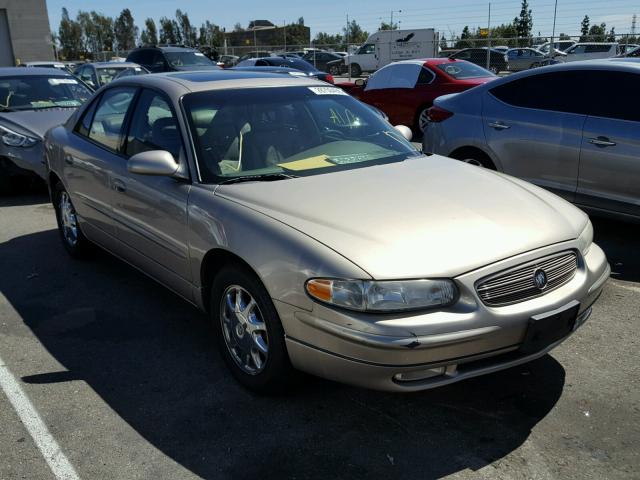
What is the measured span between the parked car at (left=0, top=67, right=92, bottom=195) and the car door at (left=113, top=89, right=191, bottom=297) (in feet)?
13.3

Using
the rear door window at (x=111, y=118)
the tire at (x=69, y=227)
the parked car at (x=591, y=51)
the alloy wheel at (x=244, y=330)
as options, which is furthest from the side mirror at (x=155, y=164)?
the parked car at (x=591, y=51)

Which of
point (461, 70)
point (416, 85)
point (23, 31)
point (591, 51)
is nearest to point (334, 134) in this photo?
point (416, 85)

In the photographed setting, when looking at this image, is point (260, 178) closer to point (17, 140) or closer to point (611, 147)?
point (611, 147)

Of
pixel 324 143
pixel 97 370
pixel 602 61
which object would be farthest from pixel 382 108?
pixel 97 370

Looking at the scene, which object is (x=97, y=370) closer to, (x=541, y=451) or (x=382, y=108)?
(x=541, y=451)

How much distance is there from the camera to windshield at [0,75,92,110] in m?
8.70

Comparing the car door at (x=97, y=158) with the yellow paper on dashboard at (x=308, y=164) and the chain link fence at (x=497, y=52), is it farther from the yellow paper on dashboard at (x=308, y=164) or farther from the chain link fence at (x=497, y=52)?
the chain link fence at (x=497, y=52)

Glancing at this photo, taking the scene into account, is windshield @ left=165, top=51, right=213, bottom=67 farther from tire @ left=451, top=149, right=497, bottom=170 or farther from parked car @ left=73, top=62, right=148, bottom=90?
tire @ left=451, top=149, right=497, bottom=170

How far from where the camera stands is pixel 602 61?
19.5 ft

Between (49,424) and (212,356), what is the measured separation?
998 millimetres

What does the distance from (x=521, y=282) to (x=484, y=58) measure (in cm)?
2620

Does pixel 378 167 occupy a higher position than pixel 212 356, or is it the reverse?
pixel 378 167

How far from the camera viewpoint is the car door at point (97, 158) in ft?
15.1

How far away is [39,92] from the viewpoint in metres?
8.93
